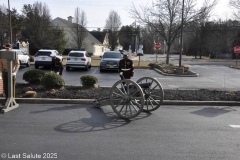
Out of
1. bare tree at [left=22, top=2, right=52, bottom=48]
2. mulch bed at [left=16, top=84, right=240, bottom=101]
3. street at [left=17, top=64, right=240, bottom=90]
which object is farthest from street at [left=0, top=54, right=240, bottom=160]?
bare tree at [left=22, top=2, right=52, bottom=48]

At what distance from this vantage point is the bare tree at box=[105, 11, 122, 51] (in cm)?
6044

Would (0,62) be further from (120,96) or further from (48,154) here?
(48,154)

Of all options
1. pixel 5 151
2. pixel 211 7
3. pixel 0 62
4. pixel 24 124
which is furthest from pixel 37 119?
pixel 211 7

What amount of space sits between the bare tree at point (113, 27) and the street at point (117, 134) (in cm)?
5332

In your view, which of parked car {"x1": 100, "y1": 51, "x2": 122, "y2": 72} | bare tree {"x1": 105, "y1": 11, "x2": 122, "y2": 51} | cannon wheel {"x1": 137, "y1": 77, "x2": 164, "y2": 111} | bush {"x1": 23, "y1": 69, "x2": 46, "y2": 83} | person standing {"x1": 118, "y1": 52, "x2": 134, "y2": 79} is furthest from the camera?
bare tree {"x1": 105, "y1": 11, "x2": 122, "y2": 51}

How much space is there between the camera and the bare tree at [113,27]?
2379 inches

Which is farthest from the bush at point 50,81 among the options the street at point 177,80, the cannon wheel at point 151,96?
the street at point 177,80

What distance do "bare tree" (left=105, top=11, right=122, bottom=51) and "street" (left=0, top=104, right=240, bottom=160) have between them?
5332 centimetres

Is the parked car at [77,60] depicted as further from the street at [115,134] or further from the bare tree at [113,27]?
the bare tree at [113,27]

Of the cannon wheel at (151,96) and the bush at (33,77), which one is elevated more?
the bush at (33,77)

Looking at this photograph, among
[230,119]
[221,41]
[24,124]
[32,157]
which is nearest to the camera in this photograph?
[32,157]

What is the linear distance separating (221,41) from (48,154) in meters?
62.5

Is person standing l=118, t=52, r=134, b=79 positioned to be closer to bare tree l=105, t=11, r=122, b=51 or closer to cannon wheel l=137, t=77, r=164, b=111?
cannon wheel l=137, t=77, r=164, b=111

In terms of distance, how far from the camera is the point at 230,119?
23.1 ft
